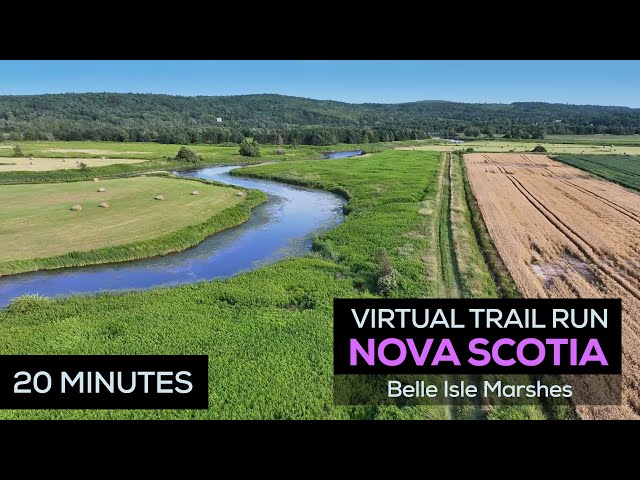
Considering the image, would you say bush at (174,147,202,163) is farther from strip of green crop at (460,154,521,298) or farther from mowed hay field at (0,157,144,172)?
strip of green crop at (460,154,521,298)

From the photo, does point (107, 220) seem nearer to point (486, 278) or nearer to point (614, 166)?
point (486, 278)

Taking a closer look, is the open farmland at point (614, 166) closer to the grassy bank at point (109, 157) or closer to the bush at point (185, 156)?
the grassy bank at point (109, 157)

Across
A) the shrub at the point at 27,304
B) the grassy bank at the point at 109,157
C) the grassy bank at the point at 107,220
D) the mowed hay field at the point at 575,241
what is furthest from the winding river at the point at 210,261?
the grassy bank at the point at 109,157

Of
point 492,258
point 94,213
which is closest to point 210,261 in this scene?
point 94,213

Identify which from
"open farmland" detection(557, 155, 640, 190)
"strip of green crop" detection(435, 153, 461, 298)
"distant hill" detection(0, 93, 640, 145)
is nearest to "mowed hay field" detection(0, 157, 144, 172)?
"distant hill" detection(0, 93, 640, 145)
